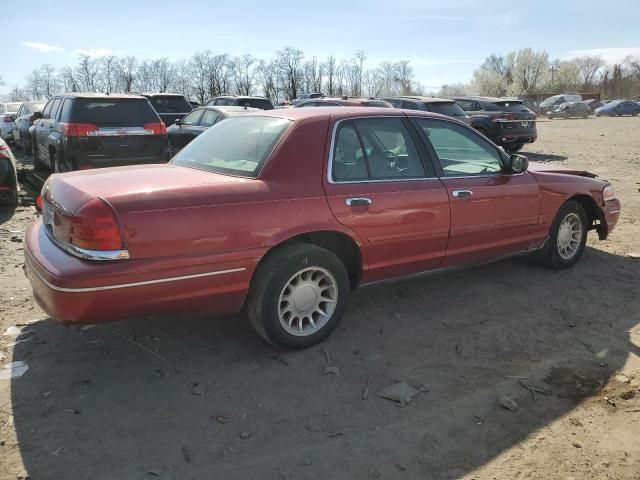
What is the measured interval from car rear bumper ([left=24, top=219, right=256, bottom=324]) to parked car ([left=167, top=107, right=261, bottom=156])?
8223 millimetres

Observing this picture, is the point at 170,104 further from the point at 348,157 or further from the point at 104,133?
the point at 348,157

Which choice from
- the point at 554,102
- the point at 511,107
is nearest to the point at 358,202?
the point at 511,107

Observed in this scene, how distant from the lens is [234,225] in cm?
316

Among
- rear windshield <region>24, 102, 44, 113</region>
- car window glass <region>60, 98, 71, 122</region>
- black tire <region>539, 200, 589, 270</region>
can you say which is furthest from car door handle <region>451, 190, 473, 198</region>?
rear windshield <region>24, 102, 44, 113</region>

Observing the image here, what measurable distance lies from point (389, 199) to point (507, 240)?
1500 mm

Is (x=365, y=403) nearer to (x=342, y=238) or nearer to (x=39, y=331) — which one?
(x=342, y=238)

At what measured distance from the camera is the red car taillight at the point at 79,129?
8438mm

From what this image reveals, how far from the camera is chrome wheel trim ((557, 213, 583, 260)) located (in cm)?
529

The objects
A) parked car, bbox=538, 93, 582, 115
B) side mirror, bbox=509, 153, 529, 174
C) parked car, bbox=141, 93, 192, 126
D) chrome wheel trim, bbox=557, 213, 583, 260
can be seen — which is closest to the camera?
side mirror, bbox=509, 153, 529, 174

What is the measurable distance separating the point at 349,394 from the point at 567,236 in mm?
3334

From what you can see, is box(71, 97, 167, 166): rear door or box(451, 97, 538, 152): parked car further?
box(451, 97, 538, 152): parked car

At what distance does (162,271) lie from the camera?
2982mm

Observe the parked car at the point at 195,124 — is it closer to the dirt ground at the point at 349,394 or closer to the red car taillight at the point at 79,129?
the red car taillight at the point at 79,129

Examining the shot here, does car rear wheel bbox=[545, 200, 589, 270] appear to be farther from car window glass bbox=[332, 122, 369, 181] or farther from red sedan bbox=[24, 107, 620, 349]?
car window glass bbox=[332, 122, 369, 181]
